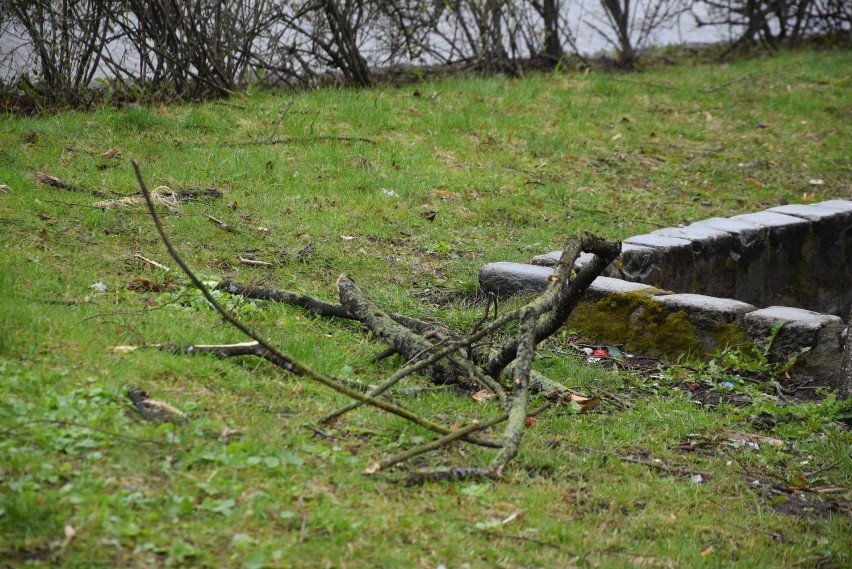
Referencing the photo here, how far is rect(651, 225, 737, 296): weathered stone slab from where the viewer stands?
20.8 feet

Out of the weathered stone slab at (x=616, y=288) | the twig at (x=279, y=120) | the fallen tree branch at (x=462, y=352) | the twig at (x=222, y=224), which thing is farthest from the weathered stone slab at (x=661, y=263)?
the twig at (x=279, y=120)

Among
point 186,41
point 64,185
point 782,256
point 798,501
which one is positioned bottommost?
point 798,501

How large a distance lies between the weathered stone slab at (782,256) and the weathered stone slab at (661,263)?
845 mm

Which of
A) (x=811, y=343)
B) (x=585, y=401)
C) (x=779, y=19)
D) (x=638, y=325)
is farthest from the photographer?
(x=779, y=19)

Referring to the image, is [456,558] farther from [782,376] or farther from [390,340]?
[782,376]

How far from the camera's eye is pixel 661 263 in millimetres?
6113

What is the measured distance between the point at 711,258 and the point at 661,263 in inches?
20.7

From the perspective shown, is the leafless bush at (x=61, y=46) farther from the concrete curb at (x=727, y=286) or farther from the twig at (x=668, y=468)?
the twig at (x=668, y=468)

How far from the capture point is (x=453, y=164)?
8.14 metres

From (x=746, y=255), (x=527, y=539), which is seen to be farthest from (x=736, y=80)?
(x=527, y=539)

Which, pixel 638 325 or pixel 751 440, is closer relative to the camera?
pixel 751 440

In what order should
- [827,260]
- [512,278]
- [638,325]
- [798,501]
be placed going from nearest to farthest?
[798,501] → [638,325] → [512,278] → [827,260]

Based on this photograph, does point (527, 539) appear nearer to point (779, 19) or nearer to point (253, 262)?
point (253, 262)

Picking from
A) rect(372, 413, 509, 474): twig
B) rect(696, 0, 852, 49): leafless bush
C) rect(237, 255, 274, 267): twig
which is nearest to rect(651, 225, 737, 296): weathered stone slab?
rect(237, 255, 274, 267): twig
